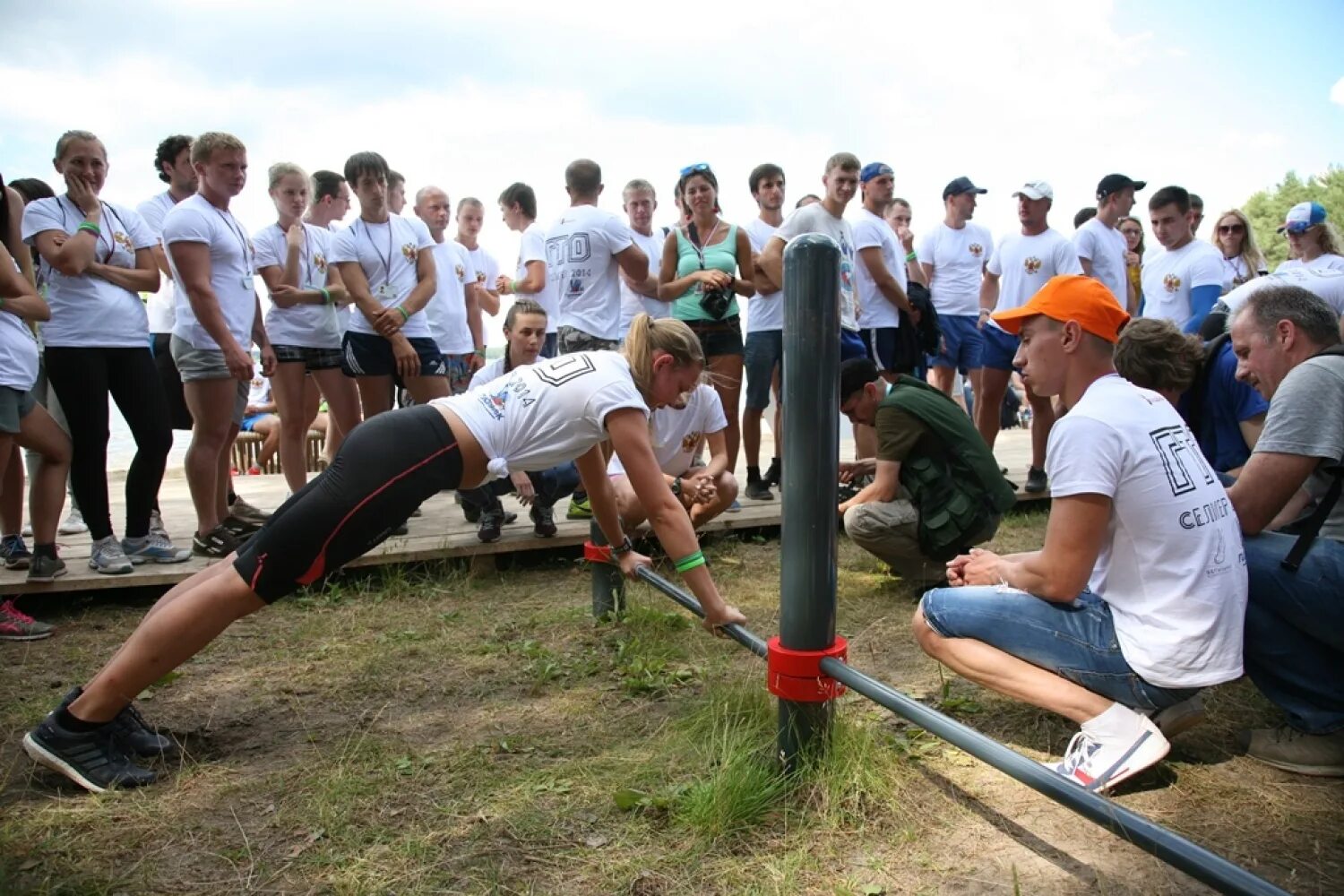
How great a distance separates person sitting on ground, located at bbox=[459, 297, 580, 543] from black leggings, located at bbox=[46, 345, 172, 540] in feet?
4.82

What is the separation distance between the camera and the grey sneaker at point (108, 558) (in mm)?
4109

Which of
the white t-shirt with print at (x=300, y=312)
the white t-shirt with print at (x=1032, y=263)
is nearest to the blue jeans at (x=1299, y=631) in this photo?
the white t-shirt with print at (x=1032, y=263)

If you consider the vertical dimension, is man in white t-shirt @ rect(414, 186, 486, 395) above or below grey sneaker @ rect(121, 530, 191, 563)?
above

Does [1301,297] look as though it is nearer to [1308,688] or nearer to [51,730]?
[1308,688]

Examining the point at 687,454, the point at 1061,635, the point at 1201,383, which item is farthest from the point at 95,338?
the point at 1201,383

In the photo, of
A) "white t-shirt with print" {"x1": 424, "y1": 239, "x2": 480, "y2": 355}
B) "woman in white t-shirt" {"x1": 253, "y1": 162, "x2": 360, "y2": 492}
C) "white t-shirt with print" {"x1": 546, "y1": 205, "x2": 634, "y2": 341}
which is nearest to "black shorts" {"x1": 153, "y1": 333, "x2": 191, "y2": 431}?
"woman in white t-shirt" {"x1": 253, "y1": 162, "x2": 360, "y2": 492}

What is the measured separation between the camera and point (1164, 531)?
219cm

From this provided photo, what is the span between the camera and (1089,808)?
1518mm

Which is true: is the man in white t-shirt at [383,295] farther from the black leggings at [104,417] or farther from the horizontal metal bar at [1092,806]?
the horizontal metal bar at [1092,806]

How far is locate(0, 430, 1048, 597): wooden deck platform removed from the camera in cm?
409

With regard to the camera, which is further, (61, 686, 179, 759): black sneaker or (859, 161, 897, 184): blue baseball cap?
(859, 161, 897, 184): blue baseball cap

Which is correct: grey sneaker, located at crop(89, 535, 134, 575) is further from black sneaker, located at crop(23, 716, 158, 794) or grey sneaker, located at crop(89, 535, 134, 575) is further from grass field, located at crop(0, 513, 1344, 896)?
black sneaker, located at crop(23, 716, 158, 794)

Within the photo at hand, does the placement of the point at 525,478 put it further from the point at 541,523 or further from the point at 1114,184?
the point at 1114,184

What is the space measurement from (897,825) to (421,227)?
427 cm
